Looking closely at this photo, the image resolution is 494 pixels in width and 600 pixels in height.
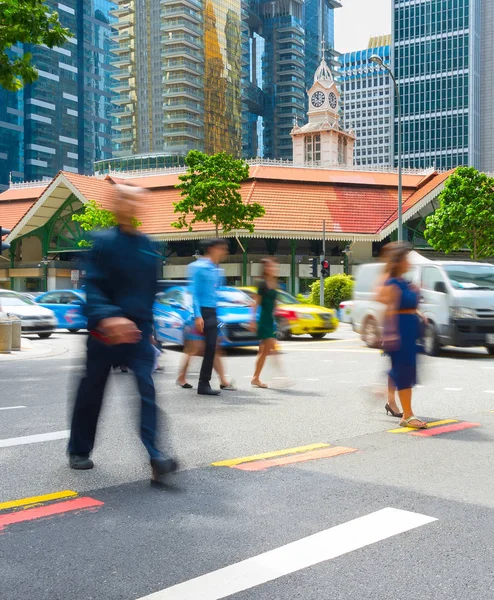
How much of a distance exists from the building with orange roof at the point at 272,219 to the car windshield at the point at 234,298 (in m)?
32.3

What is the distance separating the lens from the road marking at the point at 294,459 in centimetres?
554

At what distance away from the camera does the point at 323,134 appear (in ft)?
330

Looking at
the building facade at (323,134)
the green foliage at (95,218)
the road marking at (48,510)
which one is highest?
the building facade at (323,134)

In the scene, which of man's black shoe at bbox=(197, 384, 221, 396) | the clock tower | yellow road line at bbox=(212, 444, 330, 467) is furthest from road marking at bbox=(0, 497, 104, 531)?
the clock tower

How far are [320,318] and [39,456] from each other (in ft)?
49.7

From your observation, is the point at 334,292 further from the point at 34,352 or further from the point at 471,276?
the point at 34,352

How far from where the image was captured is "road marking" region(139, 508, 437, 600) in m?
3.27

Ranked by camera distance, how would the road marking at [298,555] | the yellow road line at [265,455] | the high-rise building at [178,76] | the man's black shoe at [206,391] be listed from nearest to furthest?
the road marking at [298,555], the yellow road line at [265,455], the man's black shoe at [206,391], the high-rise building at [178,76]

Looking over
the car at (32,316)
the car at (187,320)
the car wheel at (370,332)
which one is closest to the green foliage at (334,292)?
the car at (32,316)

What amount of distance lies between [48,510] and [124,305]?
4.42 feet

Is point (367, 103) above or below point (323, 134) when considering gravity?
above

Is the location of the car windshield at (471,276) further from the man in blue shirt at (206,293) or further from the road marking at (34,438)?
the road marking at (34,438)

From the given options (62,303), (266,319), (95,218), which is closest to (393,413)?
(266,319)

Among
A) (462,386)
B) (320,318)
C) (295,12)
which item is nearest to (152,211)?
(320,318)
